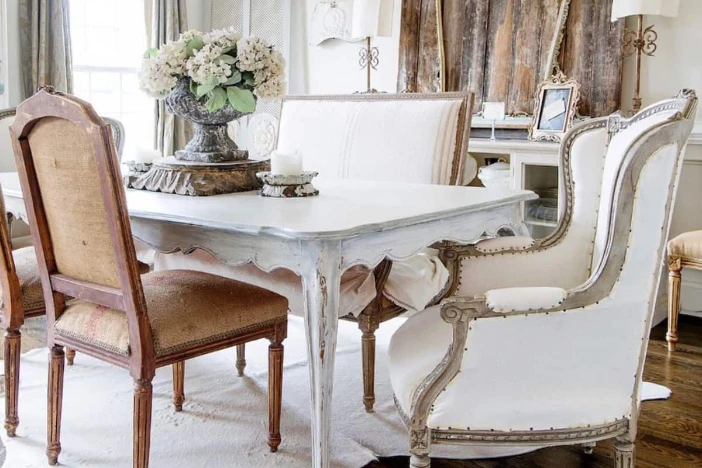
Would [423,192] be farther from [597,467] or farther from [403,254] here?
[597,467]

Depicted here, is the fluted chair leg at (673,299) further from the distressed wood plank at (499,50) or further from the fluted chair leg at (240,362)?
the fluted chair leg at (240,362)

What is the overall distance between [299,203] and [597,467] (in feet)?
3.65

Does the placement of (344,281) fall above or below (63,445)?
above

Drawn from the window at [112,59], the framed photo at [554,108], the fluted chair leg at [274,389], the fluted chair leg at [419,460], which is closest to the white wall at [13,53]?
the window at [112,59]

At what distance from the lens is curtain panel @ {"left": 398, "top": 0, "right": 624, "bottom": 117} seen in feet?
12.1

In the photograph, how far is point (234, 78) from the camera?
7.27ft

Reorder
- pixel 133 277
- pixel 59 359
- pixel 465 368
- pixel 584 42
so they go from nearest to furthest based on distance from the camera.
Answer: pixel 465 368
pixel 133 277
pixel 59 359
pixel 584 42

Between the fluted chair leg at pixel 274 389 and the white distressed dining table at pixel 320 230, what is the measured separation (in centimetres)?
32

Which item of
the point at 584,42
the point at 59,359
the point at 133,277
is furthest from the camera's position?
the point at 584,42

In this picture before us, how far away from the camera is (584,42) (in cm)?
374

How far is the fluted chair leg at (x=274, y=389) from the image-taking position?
2.04 meters

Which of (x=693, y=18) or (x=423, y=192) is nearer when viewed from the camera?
(x=423, y=192)

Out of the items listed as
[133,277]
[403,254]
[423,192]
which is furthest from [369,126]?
[133,277]

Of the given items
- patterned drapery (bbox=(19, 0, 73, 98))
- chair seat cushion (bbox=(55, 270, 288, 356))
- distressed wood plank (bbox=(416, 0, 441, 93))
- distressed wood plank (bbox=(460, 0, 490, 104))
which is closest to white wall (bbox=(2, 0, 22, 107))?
patterned drapery (bbox=(19, 0, 73, 98))
